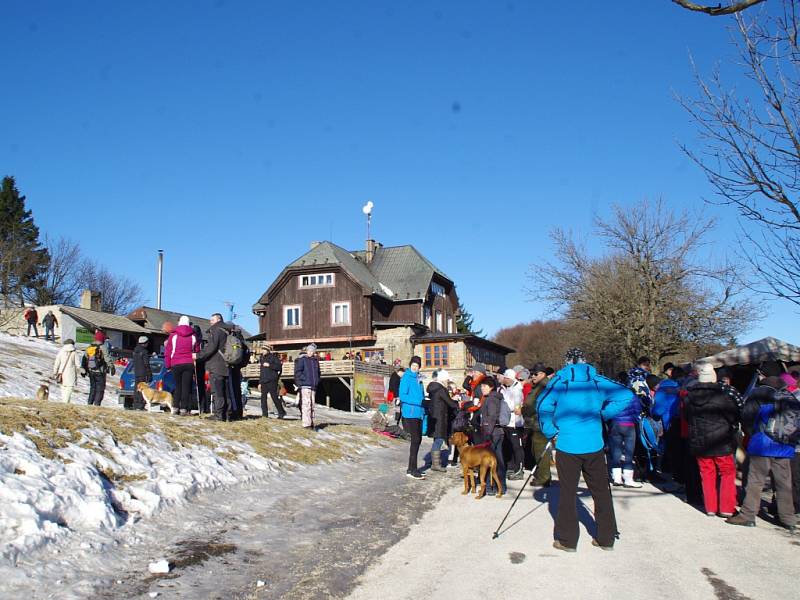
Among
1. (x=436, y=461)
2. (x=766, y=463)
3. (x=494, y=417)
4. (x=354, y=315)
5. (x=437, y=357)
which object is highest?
(x=354, y=315)

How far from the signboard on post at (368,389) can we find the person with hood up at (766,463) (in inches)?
1128

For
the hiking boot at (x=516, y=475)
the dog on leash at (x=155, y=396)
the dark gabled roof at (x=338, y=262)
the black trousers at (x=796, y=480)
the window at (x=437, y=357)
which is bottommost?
the hiking boot at (x=516, y=475)

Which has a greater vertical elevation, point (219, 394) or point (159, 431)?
point (219, 394)

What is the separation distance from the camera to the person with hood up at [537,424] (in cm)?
1065

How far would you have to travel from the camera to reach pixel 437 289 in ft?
170

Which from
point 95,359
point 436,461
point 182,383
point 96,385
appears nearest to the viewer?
point 436,461

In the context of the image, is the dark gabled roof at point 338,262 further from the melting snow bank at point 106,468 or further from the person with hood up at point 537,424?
the melting snow bank at point 106,468

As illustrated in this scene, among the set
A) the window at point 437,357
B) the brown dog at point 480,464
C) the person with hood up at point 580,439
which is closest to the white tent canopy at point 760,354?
the brown dog at point 480,464

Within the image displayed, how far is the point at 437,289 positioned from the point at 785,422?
43.7 m

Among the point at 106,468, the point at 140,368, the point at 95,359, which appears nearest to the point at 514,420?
the point at 106,468

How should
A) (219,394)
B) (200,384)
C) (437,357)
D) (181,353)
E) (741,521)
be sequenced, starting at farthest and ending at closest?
(437,357) → (200,384) → (181,353) → (219,394) → (741,521)

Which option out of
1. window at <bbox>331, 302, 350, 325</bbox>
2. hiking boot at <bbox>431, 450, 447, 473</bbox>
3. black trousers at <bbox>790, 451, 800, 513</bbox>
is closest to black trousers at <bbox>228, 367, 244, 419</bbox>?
hiking boot at <bbox>431, 450, 447, 473</bbox>

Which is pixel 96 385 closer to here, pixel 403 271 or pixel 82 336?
pixel 82 336

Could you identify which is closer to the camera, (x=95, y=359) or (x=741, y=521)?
(x=741, y=521)
